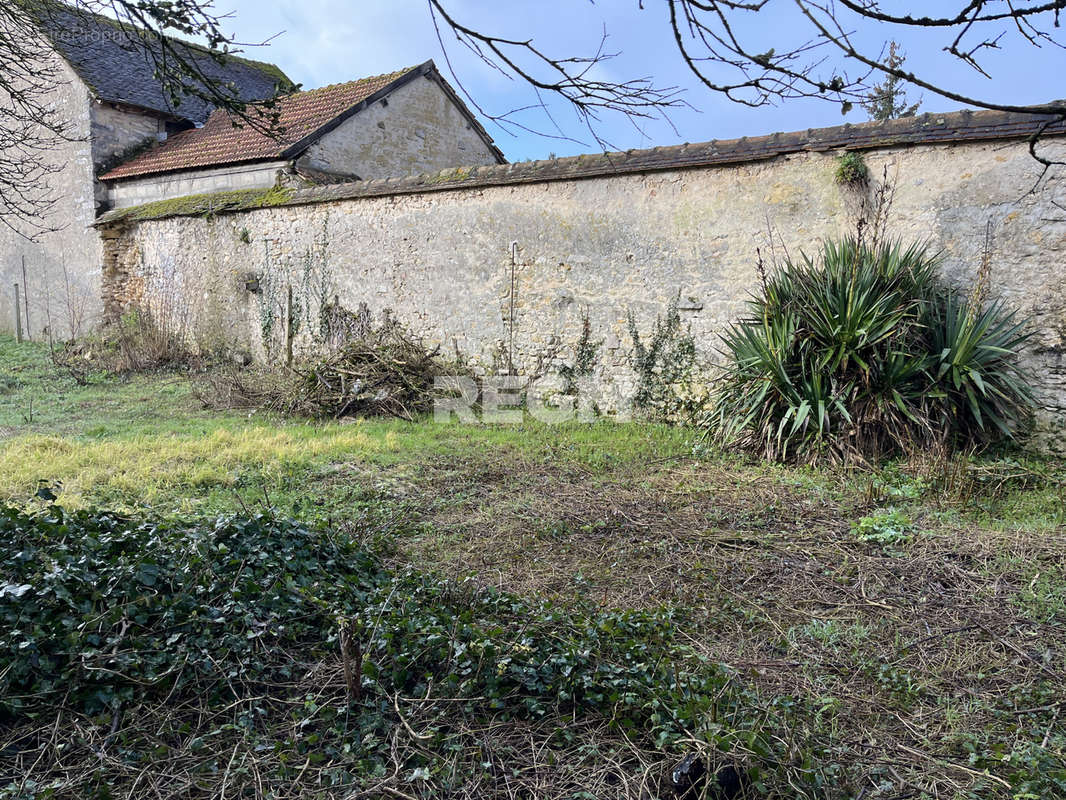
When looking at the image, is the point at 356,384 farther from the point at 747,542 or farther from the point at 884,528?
the point at 884,528

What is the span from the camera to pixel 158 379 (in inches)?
479

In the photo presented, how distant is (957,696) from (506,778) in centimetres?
205

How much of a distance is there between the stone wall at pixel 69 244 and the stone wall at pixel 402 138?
563 centimetres

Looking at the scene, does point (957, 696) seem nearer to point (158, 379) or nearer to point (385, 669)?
point (385, 669)

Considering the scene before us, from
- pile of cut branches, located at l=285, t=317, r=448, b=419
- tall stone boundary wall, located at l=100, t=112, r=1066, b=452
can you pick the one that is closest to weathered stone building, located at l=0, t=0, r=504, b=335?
tall stone boundary wall, located at l=100, t=112, r=1066, b=452

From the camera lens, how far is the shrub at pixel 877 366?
639 centimetres

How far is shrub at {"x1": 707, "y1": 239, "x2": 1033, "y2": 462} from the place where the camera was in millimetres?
6391

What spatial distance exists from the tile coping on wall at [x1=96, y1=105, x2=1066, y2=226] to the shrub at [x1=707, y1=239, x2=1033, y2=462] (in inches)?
47.3

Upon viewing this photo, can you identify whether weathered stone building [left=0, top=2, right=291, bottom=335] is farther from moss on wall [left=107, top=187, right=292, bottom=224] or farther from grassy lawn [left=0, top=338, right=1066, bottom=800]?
grassy lawn [left=0, top=338, right=1066, bottom=800]

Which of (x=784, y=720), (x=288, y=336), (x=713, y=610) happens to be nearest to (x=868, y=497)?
(x=713, y=610)

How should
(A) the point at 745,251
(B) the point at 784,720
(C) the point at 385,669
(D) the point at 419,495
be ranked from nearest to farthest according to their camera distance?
1. (B) the point at 784,720
2. (C) the point at 385,669
3. (D) the point at 419,495
4. (A) the point at 745,251

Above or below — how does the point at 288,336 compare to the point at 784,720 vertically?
above

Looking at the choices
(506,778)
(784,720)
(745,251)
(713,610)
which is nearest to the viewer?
(506,778)

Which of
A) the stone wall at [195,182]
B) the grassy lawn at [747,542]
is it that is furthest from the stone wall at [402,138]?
the grassy lawn at [747,542]
